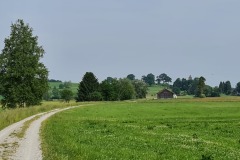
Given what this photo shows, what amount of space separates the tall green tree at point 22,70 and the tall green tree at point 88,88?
307 feet

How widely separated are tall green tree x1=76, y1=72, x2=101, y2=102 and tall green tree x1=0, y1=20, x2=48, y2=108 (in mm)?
93431

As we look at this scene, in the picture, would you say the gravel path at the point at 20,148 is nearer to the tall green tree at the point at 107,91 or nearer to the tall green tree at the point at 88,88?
the tall green tree at the point at 88,88

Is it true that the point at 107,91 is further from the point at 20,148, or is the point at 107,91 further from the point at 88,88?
the point at 20,148

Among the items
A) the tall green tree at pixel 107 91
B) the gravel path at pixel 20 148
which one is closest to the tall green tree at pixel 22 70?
the gravel path at pixel 20 148

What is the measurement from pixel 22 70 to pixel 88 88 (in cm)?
9955

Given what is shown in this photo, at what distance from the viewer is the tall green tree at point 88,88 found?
178125 millimetres

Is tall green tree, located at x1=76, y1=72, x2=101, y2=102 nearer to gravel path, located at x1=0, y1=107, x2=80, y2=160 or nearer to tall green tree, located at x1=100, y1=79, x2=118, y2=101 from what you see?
tall green tree, located at x1=100, y1=79, x2=118, y2=101

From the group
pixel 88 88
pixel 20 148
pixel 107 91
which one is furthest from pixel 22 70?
pixel 107 91

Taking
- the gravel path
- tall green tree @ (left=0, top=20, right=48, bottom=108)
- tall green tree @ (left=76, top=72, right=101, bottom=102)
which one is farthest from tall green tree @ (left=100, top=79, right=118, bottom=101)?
the gravel path

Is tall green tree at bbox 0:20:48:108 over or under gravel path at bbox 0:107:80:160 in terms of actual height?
over

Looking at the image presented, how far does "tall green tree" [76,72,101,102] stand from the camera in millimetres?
178125

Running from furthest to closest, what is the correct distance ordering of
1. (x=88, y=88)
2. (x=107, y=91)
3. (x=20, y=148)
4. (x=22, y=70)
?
(x=107, y=91) → (x=88, y=88) → (x=22, y=70) → (x=20, y=148)

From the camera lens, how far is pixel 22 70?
79625mm

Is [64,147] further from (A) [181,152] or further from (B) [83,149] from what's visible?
(A) [181,152]
